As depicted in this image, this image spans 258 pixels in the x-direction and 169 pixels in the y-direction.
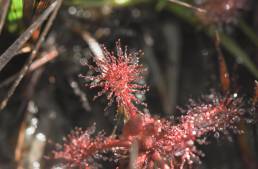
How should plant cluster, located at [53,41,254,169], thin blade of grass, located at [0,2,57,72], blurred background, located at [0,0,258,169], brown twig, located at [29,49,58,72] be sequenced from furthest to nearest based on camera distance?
1. brown twig, located at [29,49,58,72]
2. blurred background, located at [0,0,258,169]
3. thin blade of grass, located at [0,2,57,72]
4. plant cluster, located at [53,41,254,169]

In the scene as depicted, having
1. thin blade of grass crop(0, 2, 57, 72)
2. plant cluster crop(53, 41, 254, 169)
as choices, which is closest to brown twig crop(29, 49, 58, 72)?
thin blade of grass crop(0, 2, 57, 72)

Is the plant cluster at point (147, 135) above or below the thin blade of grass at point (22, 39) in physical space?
below

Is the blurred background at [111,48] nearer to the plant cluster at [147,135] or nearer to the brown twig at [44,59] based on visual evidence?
the brown twig at [44,59]

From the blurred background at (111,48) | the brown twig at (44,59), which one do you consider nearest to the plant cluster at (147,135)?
the blurred background at (111,48)

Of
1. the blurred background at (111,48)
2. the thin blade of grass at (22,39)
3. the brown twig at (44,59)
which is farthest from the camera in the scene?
the brown twig at (44,59)

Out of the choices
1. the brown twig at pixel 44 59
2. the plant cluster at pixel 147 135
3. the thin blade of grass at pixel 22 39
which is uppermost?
the brown twig at pixel 44 59

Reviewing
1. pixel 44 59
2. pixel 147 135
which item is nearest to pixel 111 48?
pixel 44 59

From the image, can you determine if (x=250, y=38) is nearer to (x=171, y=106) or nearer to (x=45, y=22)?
(x=171, y=106)

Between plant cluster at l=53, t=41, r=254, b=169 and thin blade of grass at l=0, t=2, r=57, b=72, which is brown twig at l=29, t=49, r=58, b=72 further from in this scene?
plant cluster at l=53, t=41, r=254, b=169

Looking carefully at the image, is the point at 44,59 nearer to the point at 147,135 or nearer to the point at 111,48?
the point at 111,48

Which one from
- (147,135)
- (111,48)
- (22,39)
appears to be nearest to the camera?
(147,135)
